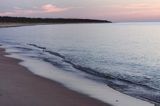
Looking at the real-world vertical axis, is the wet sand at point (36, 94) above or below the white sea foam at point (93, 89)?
above

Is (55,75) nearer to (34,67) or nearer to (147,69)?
(34,67)

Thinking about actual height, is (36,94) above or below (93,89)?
above

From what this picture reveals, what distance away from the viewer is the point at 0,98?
1084cm

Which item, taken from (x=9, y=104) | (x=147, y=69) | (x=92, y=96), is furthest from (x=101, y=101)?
(x=147, y=69)

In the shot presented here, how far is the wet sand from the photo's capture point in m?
10.9

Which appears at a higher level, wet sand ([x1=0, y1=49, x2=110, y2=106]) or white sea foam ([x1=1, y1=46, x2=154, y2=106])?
wet sand ([x1=0, y1=49, x2=110, y2=106])

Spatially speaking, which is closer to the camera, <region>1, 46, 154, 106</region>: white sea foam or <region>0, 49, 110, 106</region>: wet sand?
<region>0, 49, 110, 106</region>: wet sand

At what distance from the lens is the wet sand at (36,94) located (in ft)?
35.7

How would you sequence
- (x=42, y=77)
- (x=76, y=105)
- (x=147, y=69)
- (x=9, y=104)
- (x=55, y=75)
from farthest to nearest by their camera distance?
(x=147, y=69)
(x=55, y=75)
(x=42, y=77)
(x=76, y=105)
(x=9, y=104)

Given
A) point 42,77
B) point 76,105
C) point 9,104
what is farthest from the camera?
point 42,77

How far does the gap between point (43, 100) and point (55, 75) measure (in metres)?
6.36

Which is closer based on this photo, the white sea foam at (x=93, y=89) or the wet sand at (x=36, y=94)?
the wet sand at (x=36, y=94)

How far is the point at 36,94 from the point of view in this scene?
12.0m

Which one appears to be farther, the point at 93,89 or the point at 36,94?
the point at 93,89
